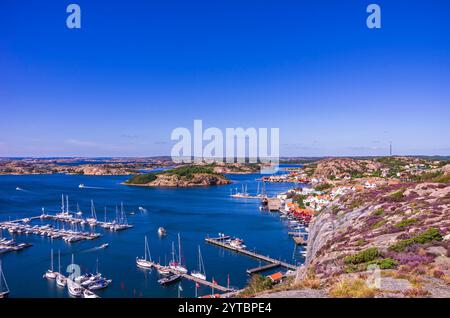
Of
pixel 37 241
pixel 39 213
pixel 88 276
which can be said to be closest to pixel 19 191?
pixel 39 213

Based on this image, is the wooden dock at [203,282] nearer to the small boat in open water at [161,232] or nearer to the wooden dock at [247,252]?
the wooden dock at [247,252]

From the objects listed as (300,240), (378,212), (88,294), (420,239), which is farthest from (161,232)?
(420,239)

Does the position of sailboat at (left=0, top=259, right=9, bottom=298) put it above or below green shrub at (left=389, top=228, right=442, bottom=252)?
below

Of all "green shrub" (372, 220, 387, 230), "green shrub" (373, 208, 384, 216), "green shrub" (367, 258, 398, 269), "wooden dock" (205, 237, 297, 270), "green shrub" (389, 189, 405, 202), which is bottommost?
"wooden dock" (205, 237, 297, 270)

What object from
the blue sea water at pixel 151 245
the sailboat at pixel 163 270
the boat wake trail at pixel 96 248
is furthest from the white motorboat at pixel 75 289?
the boat wake trail at pixel 96 248

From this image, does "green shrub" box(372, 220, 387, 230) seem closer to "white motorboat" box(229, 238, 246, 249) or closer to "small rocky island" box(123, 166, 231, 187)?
"white motorboat" box(229, 238, 246, 249)

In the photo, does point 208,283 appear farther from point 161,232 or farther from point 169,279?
point 161,232

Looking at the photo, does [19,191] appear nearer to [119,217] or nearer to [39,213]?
[39,213]

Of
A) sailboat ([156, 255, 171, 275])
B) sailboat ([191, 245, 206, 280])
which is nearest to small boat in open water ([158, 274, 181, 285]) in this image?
sailboat ([156, 255, 171, 275])

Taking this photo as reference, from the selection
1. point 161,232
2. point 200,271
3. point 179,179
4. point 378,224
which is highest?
point 378,224
